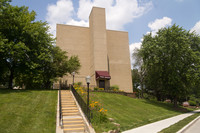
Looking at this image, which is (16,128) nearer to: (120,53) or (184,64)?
(184,64)

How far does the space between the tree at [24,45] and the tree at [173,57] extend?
14.9 m

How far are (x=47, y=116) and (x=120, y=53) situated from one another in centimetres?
2534

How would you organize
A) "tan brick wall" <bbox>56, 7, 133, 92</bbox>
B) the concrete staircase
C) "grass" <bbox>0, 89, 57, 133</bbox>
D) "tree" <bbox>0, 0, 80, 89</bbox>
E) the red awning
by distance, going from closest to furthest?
"grass" <bbox>0, 89, 57, 133</bbox> < the concrete staircase < "tree" <bbox>0, 0, 80, 89</bbox> < the red awning < "tan brick wall" <bbox>56, 7, 133, 92</bbox>

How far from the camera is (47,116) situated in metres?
10.2

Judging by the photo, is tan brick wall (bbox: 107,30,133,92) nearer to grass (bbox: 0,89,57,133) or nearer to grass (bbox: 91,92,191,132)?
grass (bbox: 91,92,191,132)

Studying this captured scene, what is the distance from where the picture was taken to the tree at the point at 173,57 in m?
22.4

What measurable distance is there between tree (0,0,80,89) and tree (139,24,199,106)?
1489cm

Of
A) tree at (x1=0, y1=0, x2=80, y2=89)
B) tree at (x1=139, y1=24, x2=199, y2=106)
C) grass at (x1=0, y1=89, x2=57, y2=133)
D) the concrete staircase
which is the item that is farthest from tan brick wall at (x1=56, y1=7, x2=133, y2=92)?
grass at (x1=0, y1=89, x2=57, y2=133)

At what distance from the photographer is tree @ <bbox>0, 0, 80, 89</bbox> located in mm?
17266

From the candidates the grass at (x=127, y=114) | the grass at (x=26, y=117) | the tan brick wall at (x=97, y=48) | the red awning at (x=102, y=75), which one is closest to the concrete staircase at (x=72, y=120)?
the grass at (x=26, y=117)

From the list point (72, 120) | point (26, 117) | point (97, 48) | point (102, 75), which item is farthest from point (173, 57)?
point (26, 117)

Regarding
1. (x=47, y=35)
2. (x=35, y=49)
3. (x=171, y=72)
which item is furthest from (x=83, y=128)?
(x=171, y=72)

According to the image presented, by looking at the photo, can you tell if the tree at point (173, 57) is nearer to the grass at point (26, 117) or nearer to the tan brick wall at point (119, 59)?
the tan brick wall at point (119, 59)

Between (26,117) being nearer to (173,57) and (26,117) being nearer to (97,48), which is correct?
(97,48)
